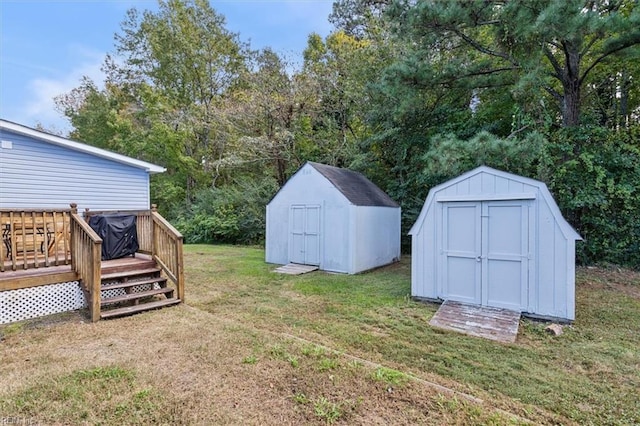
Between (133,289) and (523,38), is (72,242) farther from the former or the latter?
(523,38)

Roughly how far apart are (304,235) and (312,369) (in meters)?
5.90

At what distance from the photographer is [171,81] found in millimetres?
20516

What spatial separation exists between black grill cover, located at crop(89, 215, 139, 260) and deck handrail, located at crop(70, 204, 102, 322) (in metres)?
0.81

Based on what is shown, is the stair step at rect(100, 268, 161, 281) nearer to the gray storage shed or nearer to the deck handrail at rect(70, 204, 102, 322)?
the deck handrail at rect(70, 204, 102, 322)

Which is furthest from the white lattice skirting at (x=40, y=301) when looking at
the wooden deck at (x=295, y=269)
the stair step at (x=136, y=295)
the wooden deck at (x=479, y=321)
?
the wooden deck at (x=479, y=321)

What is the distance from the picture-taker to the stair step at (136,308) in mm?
4660

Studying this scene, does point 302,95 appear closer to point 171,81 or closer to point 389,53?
point 389,53

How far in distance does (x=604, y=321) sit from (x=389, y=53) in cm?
1057

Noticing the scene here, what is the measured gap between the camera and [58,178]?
901cm

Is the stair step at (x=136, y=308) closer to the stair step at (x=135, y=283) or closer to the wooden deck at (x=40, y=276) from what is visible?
the stair step at (x=135, y=283)

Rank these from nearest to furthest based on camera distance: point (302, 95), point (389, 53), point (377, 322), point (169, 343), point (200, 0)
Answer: point (169, 343), point (377, 322), point (389, 53), point (302, 95), point (200, 0)

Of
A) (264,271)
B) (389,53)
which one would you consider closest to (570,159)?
(389,53)

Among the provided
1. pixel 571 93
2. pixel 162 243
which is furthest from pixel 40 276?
pixel 571 93

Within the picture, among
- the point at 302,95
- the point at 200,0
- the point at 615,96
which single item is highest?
the point at 200,0
